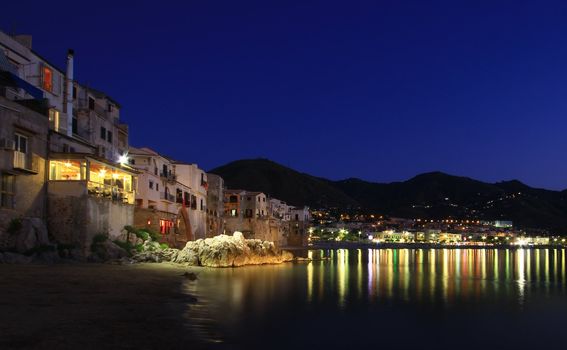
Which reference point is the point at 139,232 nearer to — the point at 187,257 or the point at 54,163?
the point at 187,257

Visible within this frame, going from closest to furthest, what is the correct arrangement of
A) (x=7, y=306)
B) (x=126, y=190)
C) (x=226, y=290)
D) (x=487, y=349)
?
(x=7, y=306)
(x=487, y=349)
(x=226, y=290)
(x=126, y=190)

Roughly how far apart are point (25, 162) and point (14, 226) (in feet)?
13.5

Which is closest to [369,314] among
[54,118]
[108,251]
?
[108,251]

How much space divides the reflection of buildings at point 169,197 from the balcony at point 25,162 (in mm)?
13911

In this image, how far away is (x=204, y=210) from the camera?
256ft

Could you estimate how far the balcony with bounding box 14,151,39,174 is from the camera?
3275 cm

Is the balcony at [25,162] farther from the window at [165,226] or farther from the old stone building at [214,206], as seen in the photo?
the old stone building at [214,206]

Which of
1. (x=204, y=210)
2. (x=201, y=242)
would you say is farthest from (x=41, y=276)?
(x=204, y=210)

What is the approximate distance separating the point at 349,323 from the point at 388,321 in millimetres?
1980

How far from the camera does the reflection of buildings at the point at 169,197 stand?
5581cm

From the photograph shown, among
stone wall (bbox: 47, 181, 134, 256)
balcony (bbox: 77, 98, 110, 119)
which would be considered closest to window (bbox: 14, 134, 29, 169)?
stone wall (bbox: 47, 181, 134, 256)

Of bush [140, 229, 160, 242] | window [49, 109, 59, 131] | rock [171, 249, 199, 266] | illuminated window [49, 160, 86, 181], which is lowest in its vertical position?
rock [171, 249, 199, 266]

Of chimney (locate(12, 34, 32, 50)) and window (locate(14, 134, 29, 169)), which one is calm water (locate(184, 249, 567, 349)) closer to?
window (locate(14, 134, 29, 169))

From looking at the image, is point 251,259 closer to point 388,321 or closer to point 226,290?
point 226,290
